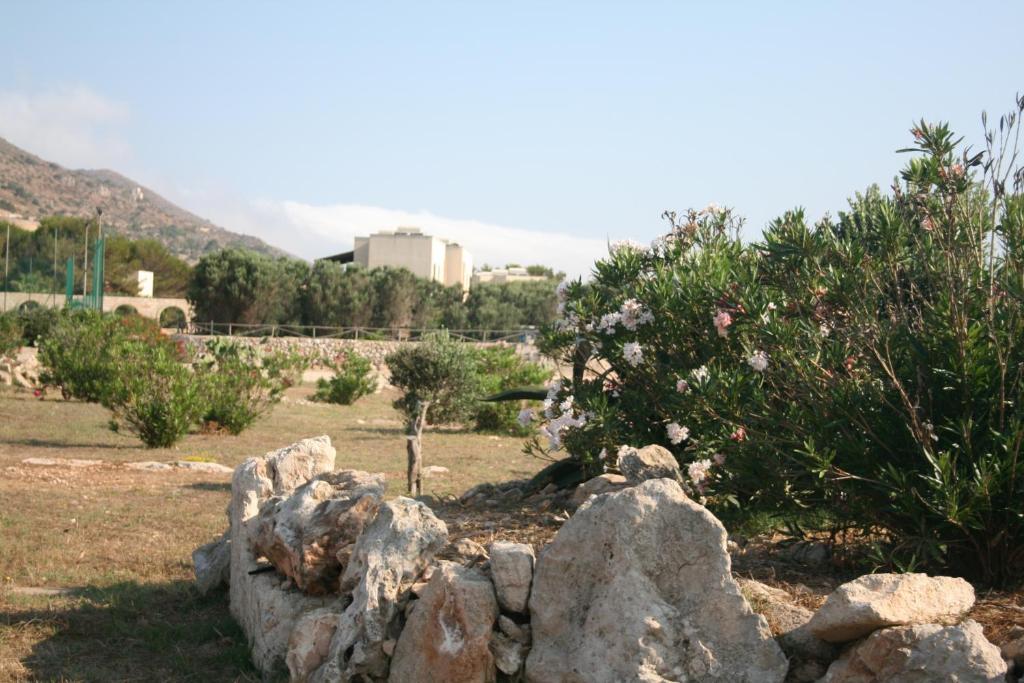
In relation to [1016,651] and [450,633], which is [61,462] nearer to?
[450,633]

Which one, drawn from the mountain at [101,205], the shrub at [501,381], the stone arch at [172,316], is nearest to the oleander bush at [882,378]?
the shrub at [501,381]

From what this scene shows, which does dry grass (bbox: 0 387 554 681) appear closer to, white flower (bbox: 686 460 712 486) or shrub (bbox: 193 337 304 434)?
shrub (bbox: 193 337 304 434)

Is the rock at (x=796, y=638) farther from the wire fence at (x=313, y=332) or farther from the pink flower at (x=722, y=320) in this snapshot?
the wire fence at (x=313, y=332)

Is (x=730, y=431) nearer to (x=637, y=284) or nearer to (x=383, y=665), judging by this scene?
(x=637, y=284)

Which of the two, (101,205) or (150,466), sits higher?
(101,205)

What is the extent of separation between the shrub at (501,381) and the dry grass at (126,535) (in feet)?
7.52

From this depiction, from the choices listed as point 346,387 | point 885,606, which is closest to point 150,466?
point 885,606

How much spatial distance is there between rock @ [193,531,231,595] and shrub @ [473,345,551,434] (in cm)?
1109

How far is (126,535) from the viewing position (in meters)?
8.55

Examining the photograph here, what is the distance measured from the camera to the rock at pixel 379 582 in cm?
439

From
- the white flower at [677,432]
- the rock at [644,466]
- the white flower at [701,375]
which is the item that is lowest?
the rock at [644,466]

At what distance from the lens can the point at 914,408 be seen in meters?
4.25

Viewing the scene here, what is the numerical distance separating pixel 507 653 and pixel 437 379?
1553cm

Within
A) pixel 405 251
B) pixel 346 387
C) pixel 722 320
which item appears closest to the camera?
pixel 722 320
